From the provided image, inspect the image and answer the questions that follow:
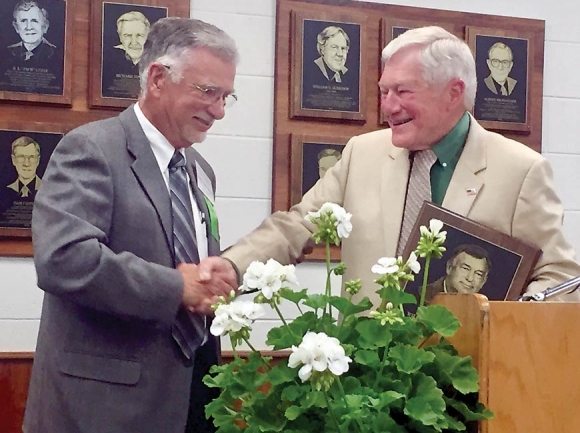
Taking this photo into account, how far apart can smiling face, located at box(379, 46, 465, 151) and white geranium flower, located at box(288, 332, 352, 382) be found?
1.05 metres

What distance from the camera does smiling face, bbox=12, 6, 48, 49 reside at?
110 inches

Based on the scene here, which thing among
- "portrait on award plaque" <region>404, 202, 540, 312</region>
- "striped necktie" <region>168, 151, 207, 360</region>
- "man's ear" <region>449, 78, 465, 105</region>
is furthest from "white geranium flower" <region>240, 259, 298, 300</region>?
"man's ear" <region>449, 78, 465, 105</region>

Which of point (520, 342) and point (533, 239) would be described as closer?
point (520, 342)

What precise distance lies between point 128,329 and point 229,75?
726mm

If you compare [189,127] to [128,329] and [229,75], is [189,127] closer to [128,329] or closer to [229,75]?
[229,75]

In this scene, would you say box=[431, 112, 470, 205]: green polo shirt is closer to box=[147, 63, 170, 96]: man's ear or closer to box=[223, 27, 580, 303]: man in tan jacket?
box=[223, 27, 580, 303]: man in tan jacket

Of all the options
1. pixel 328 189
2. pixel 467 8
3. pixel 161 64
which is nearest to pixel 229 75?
pixel 161 64

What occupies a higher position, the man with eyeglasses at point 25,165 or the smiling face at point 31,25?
the smiling face at point 31,25

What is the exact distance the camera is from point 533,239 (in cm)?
179

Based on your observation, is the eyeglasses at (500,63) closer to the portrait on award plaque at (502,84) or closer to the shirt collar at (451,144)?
the portrait on award plaque at (502,84)

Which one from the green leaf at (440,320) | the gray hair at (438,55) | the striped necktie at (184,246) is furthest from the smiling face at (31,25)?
the green leaf at (440,320)

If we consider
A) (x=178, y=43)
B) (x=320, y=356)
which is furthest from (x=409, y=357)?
(x=178, y=43)

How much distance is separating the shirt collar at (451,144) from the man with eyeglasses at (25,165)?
5.07 ft

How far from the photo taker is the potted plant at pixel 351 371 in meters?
1.03
